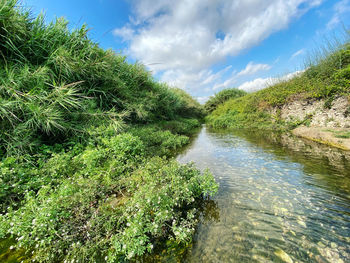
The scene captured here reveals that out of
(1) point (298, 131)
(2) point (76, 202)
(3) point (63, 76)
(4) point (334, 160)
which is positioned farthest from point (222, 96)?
(2) point (76, 202)

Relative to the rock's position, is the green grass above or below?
above

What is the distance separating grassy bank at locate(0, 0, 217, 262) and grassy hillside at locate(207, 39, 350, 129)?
11.4m

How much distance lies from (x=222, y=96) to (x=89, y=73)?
29.8 m

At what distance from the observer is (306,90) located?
36.1 ft

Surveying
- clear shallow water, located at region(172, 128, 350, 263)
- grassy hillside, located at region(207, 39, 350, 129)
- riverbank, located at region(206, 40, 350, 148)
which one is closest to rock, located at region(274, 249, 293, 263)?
clear shallow water, located at region(172, 128, 350, 263)

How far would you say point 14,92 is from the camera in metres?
3.62

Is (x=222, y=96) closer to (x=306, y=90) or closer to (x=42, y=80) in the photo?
(x=306, y=90)

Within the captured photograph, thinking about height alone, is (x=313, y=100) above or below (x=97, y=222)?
above

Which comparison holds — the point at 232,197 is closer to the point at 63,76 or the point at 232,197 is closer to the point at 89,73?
the point at 63,76

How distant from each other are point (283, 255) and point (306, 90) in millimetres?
13510

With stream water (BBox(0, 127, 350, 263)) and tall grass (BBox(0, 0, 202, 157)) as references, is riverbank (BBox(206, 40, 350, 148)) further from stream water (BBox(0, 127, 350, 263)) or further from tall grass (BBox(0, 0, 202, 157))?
tall grass (BBox(0, 0, 202, 157))

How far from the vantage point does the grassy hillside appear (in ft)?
28.7

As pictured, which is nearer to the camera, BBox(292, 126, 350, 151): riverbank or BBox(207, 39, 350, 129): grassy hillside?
BBox(292, 126, 350, 151): riverbank

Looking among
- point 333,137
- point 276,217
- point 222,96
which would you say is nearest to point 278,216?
point 276,217
